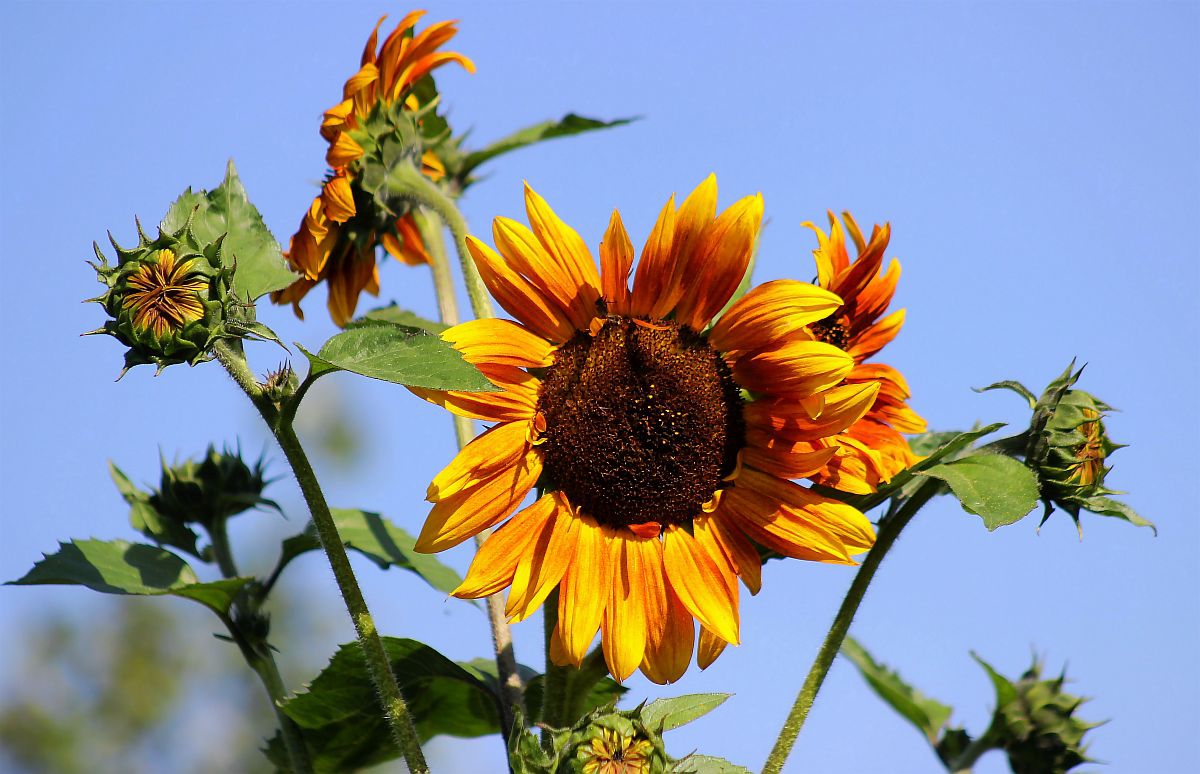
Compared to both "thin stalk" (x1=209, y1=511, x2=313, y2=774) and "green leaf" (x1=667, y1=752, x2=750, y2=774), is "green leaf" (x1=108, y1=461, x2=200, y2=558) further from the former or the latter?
"green leaf" (x1=667, y1=752, x2=750, y2=774)

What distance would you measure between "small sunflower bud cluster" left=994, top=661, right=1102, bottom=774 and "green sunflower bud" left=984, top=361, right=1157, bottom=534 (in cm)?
108

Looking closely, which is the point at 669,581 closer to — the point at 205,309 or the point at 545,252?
the point at 545,252

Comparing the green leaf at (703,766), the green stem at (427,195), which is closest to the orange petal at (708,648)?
the green leaf at (703,766)

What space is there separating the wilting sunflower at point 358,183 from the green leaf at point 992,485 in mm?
1420

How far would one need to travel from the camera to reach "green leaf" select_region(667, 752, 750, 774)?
6.66ft

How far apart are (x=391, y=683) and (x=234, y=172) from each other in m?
1.07

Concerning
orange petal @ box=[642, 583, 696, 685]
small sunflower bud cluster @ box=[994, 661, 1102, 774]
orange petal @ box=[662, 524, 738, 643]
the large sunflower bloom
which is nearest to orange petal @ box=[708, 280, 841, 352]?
the large sunflower bloom

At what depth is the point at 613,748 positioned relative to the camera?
200 centimetres

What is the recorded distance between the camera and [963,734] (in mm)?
3375

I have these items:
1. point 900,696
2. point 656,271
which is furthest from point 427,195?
point 900,696

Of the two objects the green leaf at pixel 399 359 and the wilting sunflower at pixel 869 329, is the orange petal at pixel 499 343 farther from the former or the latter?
the wilting sunflower at pixel 869 329

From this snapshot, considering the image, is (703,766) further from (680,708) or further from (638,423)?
(638,423)

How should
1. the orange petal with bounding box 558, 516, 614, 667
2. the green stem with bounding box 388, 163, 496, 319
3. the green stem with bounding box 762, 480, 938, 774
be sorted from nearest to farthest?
1. the orange petal with bounding box 558, 516, 614, 667
2. the green stem with bounding box 762, 480, 938, 774
3. the green stem with bounding box 388, 163, 496, 319

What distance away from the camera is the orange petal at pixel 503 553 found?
2164mm
